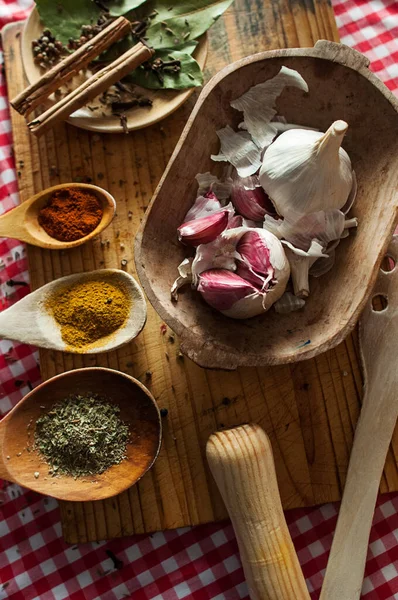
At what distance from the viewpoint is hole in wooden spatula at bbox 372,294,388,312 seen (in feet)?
4.45

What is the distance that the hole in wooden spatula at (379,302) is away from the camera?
1.36 metres

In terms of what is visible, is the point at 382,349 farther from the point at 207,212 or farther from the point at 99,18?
the point at 99,18

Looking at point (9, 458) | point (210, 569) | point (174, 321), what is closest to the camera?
point (174, 321)

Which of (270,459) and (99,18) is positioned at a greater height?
(99,18)

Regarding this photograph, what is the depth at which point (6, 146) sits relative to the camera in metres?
1.49

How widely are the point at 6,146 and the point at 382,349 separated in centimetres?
94

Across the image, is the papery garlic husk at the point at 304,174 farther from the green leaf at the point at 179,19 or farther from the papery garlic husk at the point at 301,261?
the green leaf at the point at 179,19

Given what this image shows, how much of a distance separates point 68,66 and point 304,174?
1.86ft

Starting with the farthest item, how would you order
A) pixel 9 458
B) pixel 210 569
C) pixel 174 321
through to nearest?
pixel 210 569 → pixel 9 458 → pixel 174 321

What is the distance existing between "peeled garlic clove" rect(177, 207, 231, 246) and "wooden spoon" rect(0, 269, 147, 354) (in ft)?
0.56

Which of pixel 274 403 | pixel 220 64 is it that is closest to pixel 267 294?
pixel 274 403

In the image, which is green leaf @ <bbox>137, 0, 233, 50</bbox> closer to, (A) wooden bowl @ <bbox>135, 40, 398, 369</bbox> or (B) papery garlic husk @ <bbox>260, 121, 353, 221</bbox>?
(A) wooden bowl @ <bbox>135, 40, 398, 369</bbox>

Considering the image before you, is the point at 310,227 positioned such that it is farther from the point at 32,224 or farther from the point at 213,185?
the point at 32,224

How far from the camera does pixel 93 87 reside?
1352 mm
